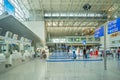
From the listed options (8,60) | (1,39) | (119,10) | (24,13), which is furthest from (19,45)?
(119,10)

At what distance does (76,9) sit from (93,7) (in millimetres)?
4034

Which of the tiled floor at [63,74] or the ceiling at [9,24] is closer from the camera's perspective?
the tiled floor at [63,74]

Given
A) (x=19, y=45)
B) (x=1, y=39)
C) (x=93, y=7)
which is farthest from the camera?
(x=93, y=7)

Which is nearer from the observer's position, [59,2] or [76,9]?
[59,2]

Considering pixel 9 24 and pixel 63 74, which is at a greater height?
pixel 9 24

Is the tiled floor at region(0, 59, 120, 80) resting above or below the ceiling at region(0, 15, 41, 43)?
below

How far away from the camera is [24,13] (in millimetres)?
48062

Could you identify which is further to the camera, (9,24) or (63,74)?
(9,24)

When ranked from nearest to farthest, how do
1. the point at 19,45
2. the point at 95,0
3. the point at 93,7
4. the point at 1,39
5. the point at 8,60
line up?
1. the point at 1,39
2. the point at 8,60
3. the point at 19,45
4. the point at 95,0
5. the point at 93,7

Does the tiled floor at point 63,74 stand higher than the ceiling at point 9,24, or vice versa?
the ceiling at point 9,24

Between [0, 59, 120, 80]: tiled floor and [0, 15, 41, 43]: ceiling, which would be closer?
[0, 59, 120, 80]: tiled floor

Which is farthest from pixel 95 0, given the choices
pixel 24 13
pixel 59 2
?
pixel 24 13

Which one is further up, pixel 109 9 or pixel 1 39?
pixel 109 9

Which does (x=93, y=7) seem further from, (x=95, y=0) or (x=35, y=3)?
(x=35, y=3)
